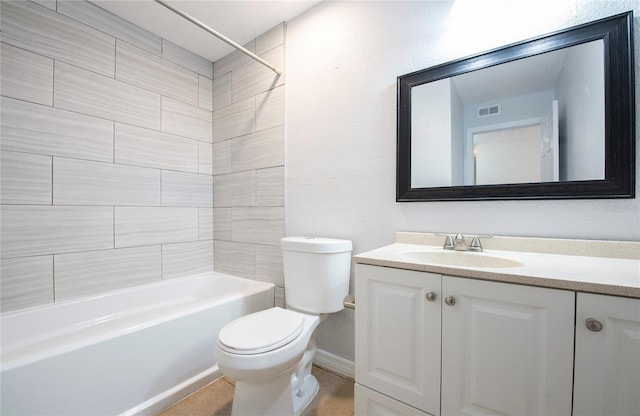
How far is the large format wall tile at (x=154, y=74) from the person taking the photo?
1.87 meters

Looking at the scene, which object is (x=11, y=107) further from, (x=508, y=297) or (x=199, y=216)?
(x=508, y=297)

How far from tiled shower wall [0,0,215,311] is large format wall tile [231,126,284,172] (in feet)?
0.05

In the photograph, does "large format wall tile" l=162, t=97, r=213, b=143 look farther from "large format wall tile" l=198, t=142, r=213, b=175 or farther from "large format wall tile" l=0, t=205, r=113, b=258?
"large format wall tile" l=0, t=205, r=113, b=258

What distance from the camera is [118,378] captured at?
1.22 m

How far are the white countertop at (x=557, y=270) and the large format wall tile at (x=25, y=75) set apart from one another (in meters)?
2.09

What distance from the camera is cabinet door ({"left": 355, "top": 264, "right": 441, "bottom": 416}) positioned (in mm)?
894

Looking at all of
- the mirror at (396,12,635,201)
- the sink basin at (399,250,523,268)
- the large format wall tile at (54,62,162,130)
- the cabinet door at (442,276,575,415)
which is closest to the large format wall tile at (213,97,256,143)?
the large format wall tile at (54,62,162,130)

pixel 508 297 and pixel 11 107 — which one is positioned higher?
pixel 11 107

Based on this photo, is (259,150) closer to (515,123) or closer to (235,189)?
(235,189)

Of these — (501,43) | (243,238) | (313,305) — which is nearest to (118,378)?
Answer: (313,305)

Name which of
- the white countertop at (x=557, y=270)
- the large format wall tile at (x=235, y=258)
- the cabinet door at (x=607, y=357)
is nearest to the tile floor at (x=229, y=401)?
the large format wall tile at (x=235, y=258)

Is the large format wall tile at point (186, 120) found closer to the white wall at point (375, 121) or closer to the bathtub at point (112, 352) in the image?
the white wall at point (375, 121)

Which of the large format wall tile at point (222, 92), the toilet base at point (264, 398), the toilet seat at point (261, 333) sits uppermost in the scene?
the large format wall tile at point (222, 92)

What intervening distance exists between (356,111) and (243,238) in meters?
1.34
